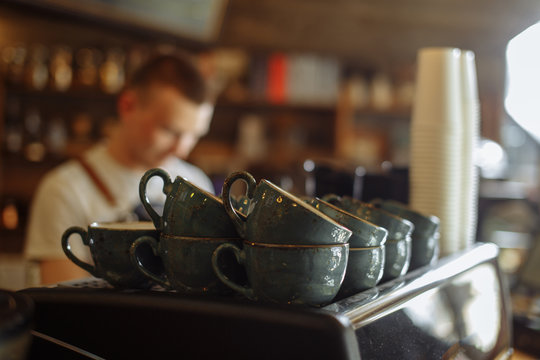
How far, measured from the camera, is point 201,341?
63 centimetres

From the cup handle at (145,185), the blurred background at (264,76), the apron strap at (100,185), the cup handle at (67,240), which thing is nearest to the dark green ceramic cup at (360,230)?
the cup handle at (145,185)

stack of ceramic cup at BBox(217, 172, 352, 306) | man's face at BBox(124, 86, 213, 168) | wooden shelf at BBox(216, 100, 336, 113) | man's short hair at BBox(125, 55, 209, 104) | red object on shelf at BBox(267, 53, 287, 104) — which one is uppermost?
red object on shelf at BBox(267, 53, 287, 104)

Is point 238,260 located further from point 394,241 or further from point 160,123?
point 160,123

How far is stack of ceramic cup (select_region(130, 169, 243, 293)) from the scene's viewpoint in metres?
0.69

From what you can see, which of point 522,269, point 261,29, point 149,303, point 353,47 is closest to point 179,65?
point 522,269

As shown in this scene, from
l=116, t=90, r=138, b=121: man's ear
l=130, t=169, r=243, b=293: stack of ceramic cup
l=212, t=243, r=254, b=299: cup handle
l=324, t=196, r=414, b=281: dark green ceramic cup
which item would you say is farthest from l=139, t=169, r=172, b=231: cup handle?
l=116, t=90, r=138, b=121: man's ear

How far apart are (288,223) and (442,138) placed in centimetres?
75

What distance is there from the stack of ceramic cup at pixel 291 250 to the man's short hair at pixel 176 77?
1608 millimetres

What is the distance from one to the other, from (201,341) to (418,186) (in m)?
0.80

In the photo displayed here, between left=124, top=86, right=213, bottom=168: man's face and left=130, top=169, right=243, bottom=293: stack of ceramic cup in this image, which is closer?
left=130, top=169, right=243, bottom=293: stack of ceramic cup

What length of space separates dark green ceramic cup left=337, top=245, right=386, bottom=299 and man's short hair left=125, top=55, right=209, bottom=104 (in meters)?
1.60

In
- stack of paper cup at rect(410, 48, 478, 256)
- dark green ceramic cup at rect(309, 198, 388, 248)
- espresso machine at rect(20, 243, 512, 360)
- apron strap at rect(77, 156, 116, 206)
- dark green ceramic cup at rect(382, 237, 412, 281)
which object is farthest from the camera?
apron strap at rect(77, 156, 116, 206)

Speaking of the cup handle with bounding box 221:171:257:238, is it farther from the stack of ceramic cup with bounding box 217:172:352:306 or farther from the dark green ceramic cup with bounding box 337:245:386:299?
the dark green ceramic cup with bounding box 337:245:386:299

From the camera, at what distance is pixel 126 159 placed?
2.31m
